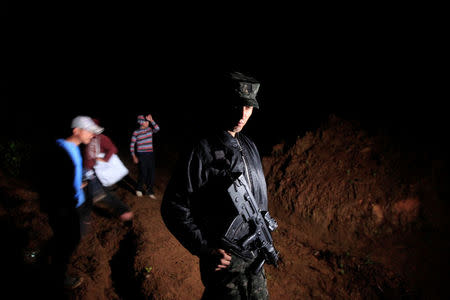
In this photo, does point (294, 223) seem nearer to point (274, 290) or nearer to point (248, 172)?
point (274, 290)

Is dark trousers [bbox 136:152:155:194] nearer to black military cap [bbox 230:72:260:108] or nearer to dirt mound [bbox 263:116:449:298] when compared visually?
dirt mound [bbox 263:116:449:298]

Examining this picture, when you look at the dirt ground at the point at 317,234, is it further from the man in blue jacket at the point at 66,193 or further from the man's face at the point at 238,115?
the man's face at the point at 238,115

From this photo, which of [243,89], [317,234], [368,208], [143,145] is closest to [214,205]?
[243,89]

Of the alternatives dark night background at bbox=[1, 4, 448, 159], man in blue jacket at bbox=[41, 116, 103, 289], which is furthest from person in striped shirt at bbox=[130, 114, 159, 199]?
man in blue jacket at bbox=[41, 116, 103, 289]

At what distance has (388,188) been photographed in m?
4.96

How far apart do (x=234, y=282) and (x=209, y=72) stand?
1357 centimetres

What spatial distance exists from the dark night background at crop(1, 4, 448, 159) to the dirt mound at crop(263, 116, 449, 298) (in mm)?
601

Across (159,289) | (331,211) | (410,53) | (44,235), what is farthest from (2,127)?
(410,53)

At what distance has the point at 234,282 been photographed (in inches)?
73.5

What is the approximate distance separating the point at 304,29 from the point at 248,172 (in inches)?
371

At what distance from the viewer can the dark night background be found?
18.0 feet

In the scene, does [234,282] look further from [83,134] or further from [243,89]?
[83,134]

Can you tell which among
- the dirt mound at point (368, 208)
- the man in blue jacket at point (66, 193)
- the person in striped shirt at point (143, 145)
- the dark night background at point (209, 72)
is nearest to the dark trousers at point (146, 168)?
the person in striped shirt at point (143, 145)

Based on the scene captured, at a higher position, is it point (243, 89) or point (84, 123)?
point (243, 89)
